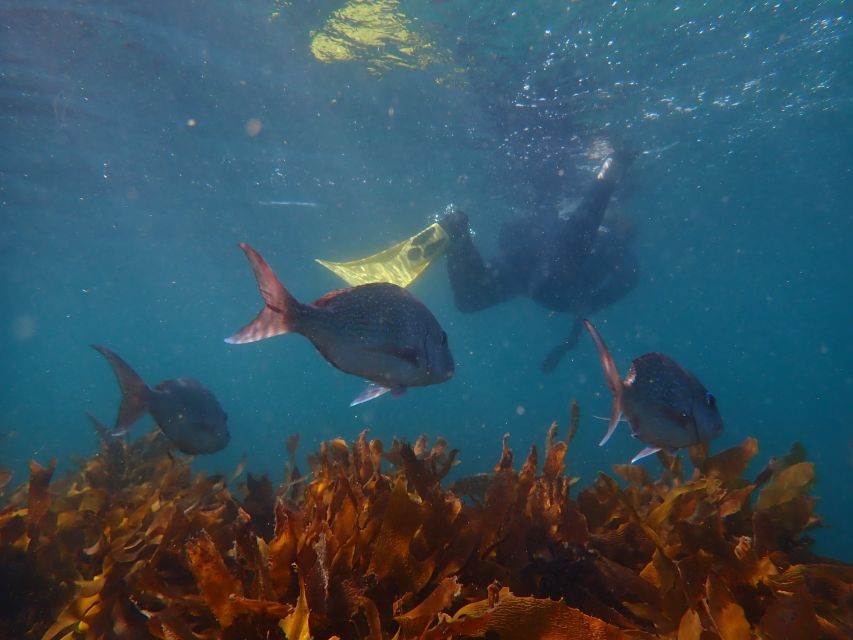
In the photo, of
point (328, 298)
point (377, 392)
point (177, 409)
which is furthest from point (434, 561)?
point (177, 409)

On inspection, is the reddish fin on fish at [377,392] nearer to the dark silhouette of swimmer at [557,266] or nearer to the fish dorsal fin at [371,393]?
the fish dorsal fin at [371,393]

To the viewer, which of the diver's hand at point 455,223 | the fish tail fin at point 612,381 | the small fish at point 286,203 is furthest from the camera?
the small fish at point 286,203

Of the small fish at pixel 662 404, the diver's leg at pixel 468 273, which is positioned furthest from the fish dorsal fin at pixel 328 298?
the diver's leg at pixel 468 273

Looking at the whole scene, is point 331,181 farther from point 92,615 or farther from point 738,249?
point 738,249

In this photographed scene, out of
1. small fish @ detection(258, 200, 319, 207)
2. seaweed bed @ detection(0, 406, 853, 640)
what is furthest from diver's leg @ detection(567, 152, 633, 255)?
small fish @ detection(258, 200, 319, 207)

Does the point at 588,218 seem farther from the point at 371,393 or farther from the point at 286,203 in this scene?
the point at 286,203

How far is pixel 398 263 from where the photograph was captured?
22.8 feet

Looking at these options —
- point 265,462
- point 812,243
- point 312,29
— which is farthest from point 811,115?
point 812,243

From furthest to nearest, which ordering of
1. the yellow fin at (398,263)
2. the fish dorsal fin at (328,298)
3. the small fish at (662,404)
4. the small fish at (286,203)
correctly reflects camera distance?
the small fish at (286,203) → the yellow fin at (398,263) → the small fish at (662,404) → the fish dorsal fin at (328,298)

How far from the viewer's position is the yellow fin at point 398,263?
6051mm

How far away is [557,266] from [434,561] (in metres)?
13.3

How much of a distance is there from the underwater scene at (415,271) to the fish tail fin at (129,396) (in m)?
0.04

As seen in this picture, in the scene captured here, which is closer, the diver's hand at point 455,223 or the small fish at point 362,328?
the small fish at point 362,328

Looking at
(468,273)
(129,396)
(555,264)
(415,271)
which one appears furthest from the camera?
(555,264)
